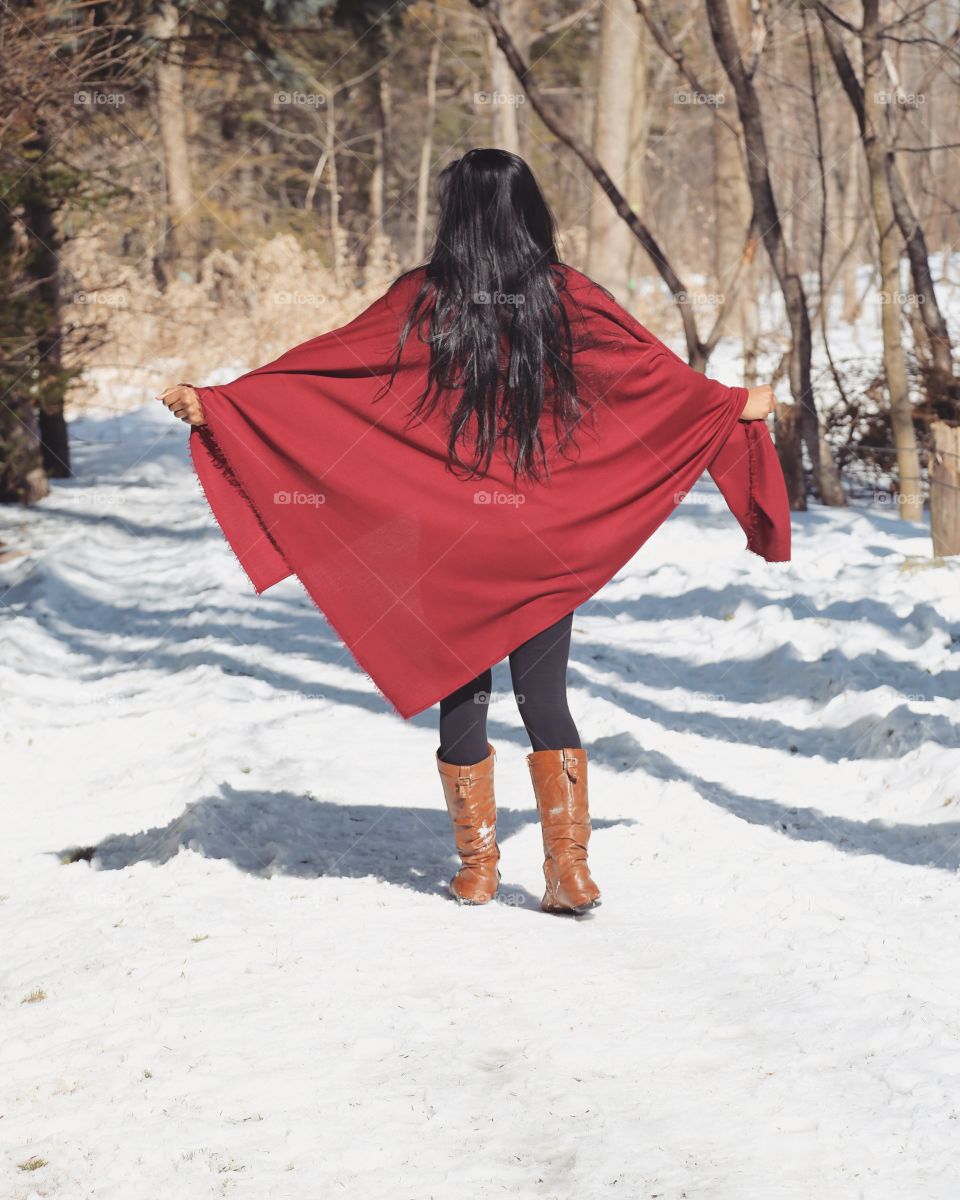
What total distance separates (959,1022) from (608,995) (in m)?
0.77

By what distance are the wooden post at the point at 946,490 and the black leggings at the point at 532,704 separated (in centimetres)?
455

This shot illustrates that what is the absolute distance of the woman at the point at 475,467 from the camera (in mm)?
3561

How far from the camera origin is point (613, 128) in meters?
15.1

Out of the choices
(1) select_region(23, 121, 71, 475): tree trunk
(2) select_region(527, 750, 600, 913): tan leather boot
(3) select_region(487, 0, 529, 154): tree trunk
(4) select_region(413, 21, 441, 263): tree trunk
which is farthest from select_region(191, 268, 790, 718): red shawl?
(4) select_region(413, 21, 441, 263): tree trunk

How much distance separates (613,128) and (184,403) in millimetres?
12403

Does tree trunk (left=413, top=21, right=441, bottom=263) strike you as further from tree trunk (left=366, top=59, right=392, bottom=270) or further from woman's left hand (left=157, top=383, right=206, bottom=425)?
woman's left hand (left=157, top=383, right=206, bottom=425)

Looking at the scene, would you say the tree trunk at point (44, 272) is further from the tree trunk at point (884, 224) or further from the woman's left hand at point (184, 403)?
the woman's left hand at point (184, 403)

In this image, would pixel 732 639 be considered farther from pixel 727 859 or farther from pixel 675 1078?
pixel 675 1078

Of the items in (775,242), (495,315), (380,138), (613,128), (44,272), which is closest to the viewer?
(495,315)

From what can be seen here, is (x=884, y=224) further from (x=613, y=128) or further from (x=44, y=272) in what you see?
(x=613, y=128)

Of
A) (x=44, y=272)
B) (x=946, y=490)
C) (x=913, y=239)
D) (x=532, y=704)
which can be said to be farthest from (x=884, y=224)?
(x=44, y=272)

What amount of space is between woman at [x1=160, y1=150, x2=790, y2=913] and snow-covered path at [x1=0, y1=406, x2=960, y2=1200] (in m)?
0.52

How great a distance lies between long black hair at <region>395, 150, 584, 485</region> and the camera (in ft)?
11.5

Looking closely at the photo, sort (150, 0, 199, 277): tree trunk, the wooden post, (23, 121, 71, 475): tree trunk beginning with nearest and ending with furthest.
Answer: the wooden post
(23, 121, 71, 475): tree trunk
(150, 0, 199, 277): tree trunk
